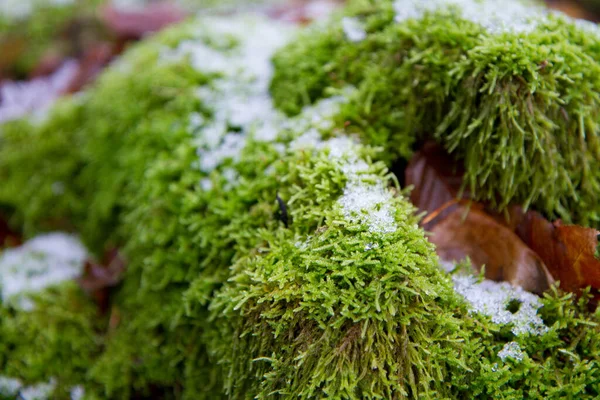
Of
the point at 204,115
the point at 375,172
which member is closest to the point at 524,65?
the point at 375,172

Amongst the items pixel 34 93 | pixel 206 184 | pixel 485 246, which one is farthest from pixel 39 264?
pixel 485 246

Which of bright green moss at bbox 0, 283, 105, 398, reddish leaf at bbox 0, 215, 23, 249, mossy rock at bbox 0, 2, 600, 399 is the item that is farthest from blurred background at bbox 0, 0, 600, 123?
bright green moss at bbox 0, 283, 105, 398

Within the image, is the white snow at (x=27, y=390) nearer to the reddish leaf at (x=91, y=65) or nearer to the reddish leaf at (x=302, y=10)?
the reddish leaf at (x=91, y=65)

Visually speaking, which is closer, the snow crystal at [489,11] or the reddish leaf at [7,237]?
the snow crystal at [489,11]

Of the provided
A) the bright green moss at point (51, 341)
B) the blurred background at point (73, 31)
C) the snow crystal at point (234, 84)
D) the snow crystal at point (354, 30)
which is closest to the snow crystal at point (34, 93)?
the blurred background at point (73, 31)

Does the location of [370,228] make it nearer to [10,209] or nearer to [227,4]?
[10,209]

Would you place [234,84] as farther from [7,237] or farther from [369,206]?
[7,237]

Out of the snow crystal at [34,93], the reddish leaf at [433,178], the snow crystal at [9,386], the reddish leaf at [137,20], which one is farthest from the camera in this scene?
the reddish leaf at [137,20]
